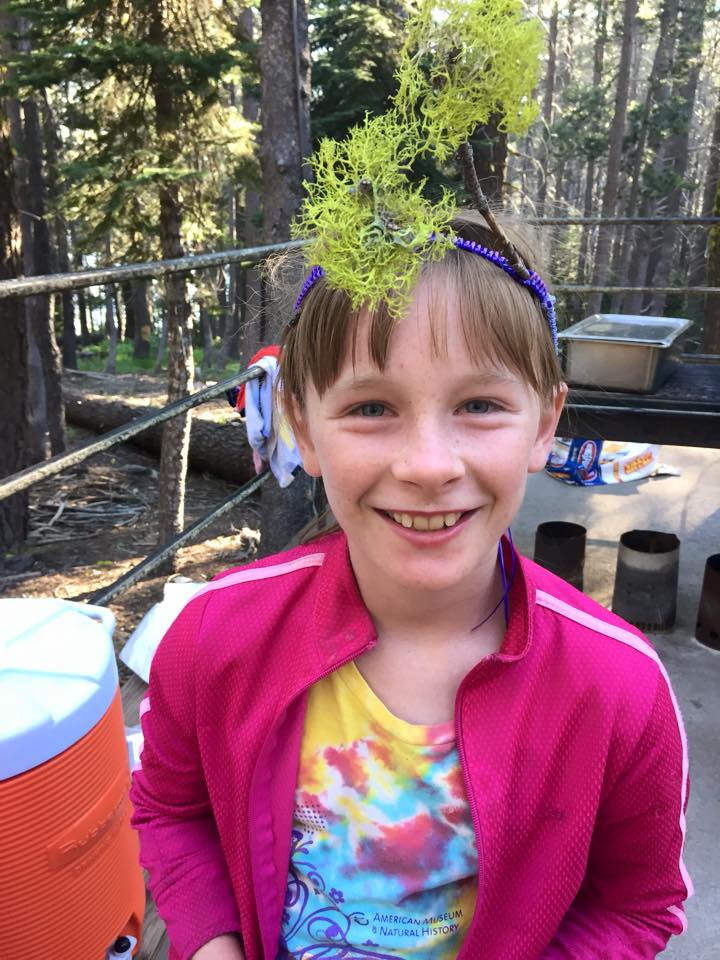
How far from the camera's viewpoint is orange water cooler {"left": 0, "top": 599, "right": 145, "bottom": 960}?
1371 millimetres

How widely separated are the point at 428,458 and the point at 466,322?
0.17 metres

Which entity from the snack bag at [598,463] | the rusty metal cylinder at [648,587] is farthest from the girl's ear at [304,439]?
the snack bag at [598,463]

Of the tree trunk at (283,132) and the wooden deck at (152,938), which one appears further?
the tree trunk at (283,132)

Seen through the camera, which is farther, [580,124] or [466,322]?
[580,124]

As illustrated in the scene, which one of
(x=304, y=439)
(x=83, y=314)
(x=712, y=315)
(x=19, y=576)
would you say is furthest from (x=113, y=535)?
(x=83, y=314)

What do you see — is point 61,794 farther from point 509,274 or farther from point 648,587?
point 648,587

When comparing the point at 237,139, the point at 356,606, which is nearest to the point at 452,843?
the point at 356,606

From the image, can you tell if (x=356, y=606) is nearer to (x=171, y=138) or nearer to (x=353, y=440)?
(x=353, y=440)

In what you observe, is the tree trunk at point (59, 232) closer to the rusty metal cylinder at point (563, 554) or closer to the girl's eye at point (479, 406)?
the rusty metal cylinder at point (563, 554)

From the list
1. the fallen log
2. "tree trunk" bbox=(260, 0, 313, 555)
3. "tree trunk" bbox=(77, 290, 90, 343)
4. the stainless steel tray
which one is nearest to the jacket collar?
the stainless steel tray

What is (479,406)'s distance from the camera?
0.96 metres

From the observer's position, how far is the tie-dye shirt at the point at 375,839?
1.02 meters

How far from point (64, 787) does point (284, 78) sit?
500cm

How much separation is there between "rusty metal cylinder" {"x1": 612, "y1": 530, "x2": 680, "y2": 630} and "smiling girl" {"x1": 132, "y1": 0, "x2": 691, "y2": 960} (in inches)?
98.8
